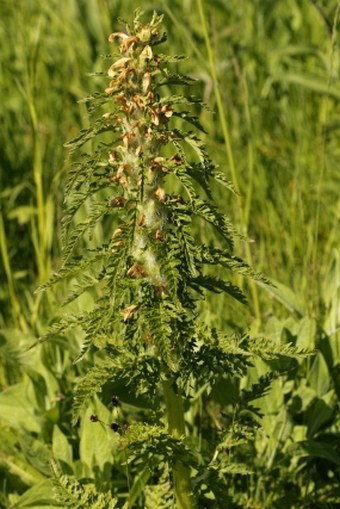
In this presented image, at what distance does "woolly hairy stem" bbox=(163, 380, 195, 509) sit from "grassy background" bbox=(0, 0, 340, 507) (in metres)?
0.56

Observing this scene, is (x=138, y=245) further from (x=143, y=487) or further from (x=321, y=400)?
(x=321, y=400)

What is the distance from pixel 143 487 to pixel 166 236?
802 millimetres

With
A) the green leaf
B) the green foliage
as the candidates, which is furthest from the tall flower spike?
the green leaf

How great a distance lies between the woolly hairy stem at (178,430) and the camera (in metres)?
1.93

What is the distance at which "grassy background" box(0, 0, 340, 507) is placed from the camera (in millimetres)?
2773

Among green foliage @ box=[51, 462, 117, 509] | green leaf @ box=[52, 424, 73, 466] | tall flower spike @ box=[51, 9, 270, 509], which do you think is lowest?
green leaf @ box=[52, 424, 73, 466]

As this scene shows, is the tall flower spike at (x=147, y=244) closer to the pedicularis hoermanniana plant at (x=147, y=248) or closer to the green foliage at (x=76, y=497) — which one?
the pedicularis hoermanniana plant at (x=147, y=248)

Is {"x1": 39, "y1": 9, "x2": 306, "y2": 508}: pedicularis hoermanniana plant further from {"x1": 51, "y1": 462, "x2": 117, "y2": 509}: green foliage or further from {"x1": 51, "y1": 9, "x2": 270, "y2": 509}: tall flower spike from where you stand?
{"x1": 51, "y1": 462, "x2": 117, "y2": 509}: green foliage

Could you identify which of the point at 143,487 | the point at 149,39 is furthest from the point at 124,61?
the point at 143,487

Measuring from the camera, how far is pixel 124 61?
1.69m

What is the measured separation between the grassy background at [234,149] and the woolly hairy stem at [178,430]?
0.56 m

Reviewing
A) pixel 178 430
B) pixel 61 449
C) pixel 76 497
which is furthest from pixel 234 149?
pixel 76 497

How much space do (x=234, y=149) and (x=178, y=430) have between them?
2356 mm

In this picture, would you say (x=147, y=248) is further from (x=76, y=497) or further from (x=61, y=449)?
(x=61, y=449)
